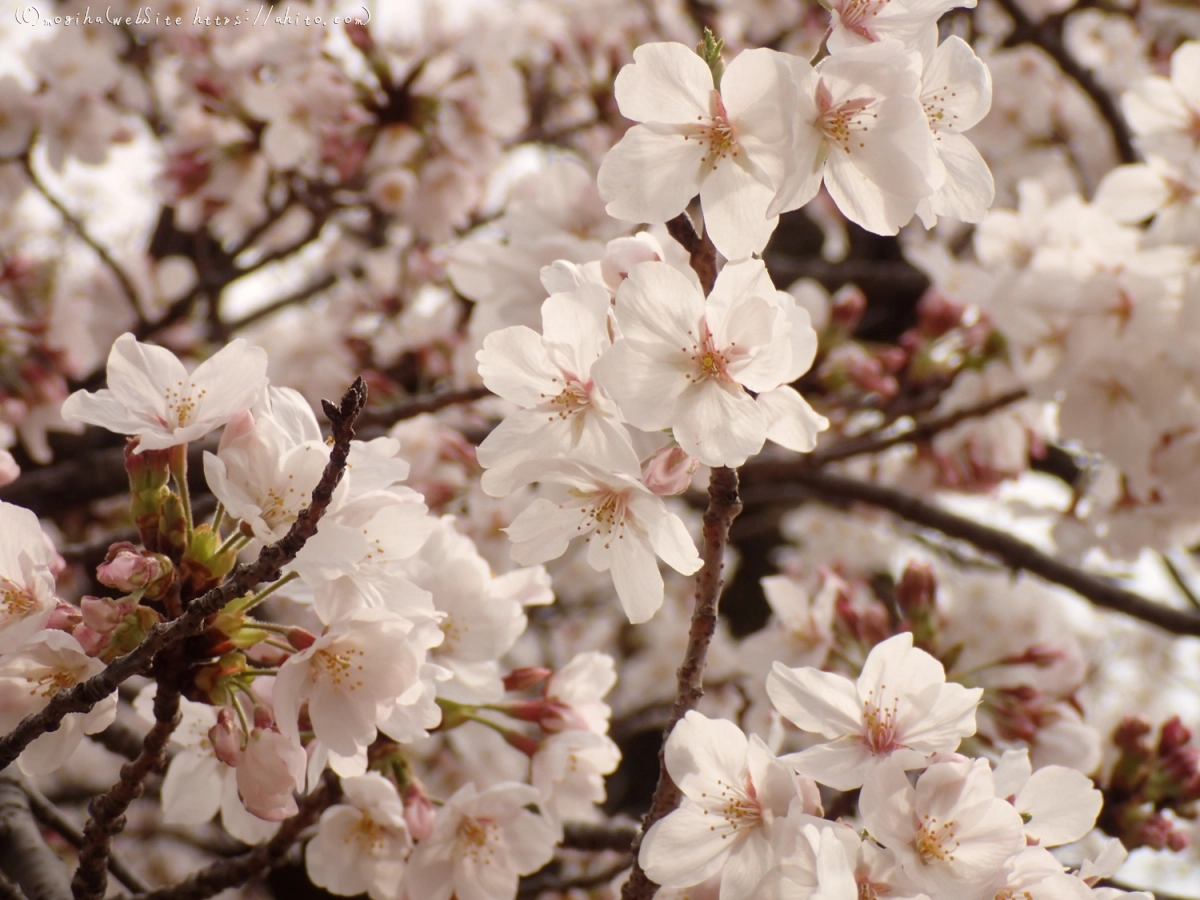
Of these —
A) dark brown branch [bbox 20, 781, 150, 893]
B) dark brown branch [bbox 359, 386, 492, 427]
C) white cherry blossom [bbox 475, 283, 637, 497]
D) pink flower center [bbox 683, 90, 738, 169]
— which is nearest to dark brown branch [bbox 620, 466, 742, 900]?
white cherry blossom [bbox 475, 283, 637, 497]

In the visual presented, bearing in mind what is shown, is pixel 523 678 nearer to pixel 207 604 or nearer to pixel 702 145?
pixel 207 604

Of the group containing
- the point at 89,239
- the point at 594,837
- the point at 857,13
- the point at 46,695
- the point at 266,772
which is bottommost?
the point at 594,837

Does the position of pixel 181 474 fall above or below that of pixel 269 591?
above

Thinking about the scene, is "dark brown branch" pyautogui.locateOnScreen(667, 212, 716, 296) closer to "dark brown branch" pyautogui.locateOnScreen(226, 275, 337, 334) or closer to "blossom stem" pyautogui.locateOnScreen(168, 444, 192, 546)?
"blossom stem" pyautogui.locateOnScreen(168, 444, 192, 546)

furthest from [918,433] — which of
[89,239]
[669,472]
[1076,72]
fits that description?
[89,239]

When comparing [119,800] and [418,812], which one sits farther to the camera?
[418,812]

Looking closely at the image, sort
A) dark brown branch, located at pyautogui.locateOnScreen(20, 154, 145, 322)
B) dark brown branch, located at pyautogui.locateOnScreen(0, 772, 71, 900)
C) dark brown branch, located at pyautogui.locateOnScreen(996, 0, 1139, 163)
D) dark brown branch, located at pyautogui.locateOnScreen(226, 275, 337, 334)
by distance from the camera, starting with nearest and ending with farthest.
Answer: dark brown branch, located at pyautogui.locateOnScreen(0, 772, 71, 900)
dark brown branch, located at pyautogui.locateOnScreen(20, 154, 145, 322)
dark brown branch, located at pyautogui.locateOnScreen(996, 0, 1139, 163)
dark brown branch, located at pyautogui.locateOnScreen(226, 275, 337, 334)
